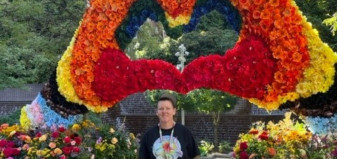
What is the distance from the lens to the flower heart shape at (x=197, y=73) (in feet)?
18.8

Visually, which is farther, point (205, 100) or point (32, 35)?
point (205, 100)

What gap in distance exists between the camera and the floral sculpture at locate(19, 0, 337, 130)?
5656mm

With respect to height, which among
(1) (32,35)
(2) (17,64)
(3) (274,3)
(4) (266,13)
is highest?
(1) (32,35)

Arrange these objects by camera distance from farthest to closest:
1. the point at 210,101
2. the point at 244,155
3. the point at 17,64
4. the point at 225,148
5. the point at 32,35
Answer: the point at 210,101
the point at 225,148
the point at 32,35
the point at 17,64
the point at 244,155

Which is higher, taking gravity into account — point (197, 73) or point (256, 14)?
point (256, 14)

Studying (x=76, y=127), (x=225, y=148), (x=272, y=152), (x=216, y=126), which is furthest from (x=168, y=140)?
(x=216, y=126)

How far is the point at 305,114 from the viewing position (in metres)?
5.80

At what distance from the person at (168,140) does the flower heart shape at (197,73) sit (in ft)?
5.72

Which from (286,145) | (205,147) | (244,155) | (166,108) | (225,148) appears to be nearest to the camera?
(166,108)

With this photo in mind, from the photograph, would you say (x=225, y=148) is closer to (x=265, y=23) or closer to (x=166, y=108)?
(x=265, y=23)

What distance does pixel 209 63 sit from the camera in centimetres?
586

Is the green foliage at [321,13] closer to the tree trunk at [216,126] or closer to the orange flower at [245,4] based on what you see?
the tree trunk at [216,126]

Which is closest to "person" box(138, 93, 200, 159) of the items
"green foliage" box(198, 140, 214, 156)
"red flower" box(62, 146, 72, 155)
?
"red flower" box(62, 146, 72, 155)

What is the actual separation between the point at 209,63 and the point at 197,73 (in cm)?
16
